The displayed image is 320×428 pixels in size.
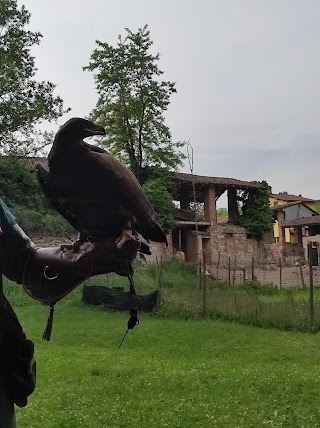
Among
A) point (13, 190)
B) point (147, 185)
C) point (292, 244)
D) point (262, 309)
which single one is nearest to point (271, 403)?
point (262, 309)

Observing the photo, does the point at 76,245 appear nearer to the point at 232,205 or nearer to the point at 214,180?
the point at 214,180

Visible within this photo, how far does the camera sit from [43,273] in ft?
5.89

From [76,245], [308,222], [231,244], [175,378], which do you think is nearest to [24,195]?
[231,244]

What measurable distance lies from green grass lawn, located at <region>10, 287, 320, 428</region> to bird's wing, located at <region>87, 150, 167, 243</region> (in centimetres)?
505

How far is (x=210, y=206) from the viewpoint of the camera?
31.7 m

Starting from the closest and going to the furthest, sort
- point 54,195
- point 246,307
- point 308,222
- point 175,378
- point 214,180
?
point 54,195
point 175,378
point 246,307
point 214,180
point 308,222

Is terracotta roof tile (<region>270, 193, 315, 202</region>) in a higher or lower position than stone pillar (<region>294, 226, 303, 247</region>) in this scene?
higher

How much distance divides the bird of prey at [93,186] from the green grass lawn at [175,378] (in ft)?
16.7

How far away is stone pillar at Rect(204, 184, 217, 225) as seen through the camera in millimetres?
31484

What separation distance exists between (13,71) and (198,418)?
1811 centimetres

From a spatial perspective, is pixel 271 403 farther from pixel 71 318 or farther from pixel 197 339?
pixel 71 318

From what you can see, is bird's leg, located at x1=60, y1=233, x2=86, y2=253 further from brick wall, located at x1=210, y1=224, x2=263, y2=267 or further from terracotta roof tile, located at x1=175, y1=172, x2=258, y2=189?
brick wall, located at x1=210, y1=224, x2=263, y2=267

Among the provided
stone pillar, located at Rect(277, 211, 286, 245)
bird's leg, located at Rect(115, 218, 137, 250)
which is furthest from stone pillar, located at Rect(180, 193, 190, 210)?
bird's leg, located at Rect(115, 218, 137, 250)

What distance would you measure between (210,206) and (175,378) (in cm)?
2372
